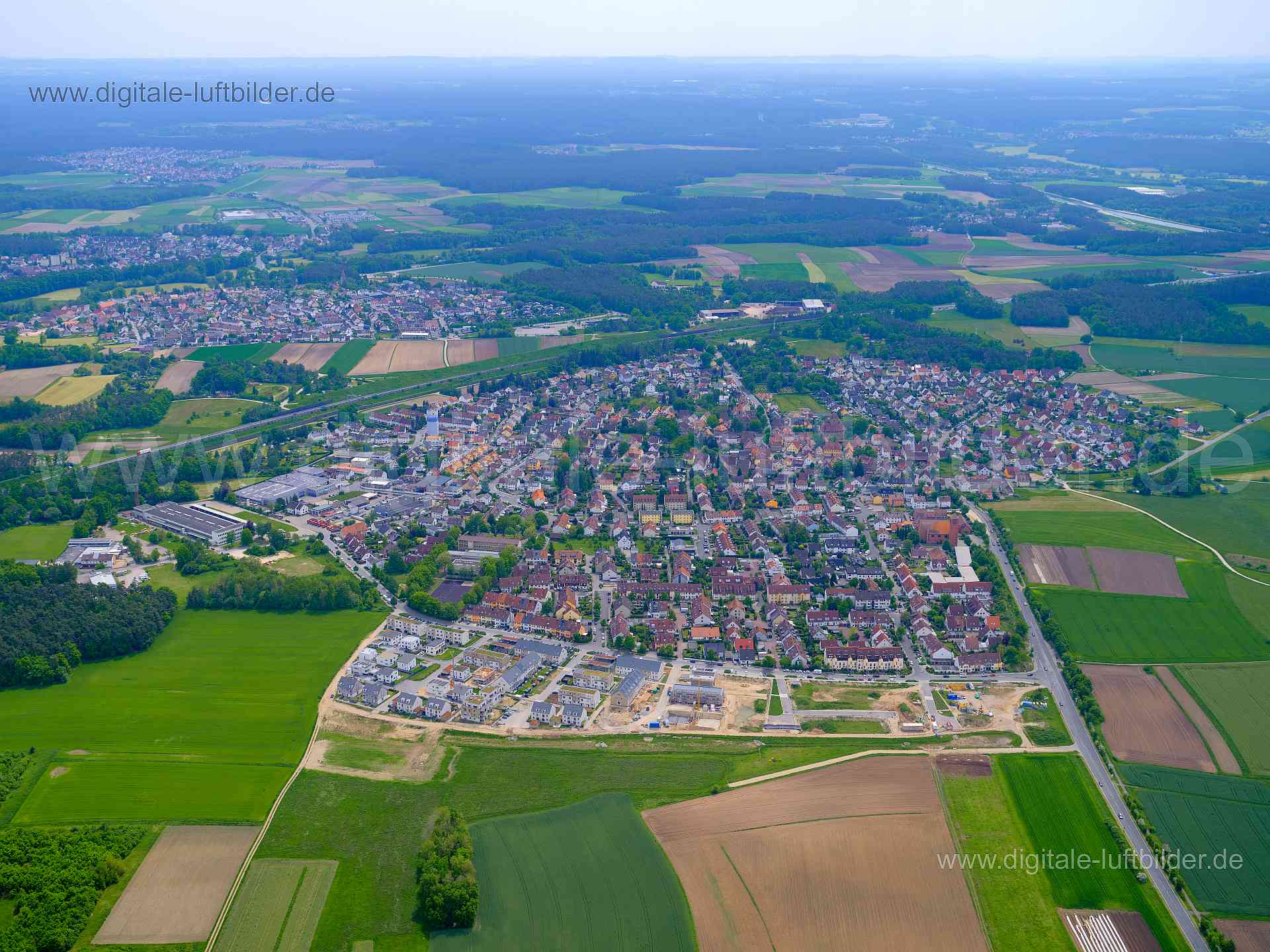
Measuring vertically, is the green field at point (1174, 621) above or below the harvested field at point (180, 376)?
below

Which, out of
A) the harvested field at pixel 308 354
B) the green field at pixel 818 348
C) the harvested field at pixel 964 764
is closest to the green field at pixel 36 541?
the harvested field at pixel 308 354

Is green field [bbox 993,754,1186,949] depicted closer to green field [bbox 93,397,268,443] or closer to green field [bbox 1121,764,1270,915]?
green field [bbox 1121,764,1270,915]

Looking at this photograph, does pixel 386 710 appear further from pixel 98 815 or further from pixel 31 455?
pixel 31 455

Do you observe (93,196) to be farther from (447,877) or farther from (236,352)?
→ (447,877)

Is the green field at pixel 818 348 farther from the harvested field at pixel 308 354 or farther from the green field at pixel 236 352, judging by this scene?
the green field at pixel 236 352

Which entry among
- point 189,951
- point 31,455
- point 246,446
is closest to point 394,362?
point 246,446

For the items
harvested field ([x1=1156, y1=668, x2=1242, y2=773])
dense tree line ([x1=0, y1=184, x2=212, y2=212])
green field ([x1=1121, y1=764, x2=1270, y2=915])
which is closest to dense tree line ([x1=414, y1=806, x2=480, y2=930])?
green field ([x1=1121, y1=764, x2=1270, y2=915])

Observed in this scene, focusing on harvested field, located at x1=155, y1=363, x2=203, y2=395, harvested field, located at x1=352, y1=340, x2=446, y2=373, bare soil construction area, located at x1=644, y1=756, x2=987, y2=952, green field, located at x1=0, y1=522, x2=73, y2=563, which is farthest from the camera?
harvested field, located at x1=352, y1=340, x2=446, y2=373
